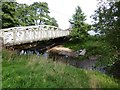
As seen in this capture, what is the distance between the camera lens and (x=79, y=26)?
43719 millimetres

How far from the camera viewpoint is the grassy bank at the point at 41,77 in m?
10.2

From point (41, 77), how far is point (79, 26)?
33334 mm

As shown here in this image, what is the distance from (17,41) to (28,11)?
19378 mm

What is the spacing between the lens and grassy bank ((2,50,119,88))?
10219 millimetres

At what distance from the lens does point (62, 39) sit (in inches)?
1630

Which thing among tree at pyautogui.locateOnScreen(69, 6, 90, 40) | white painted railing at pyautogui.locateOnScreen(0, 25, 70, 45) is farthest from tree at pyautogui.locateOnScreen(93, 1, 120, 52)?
tree at pyautogui.locateOnScreen(69, 6, 90, 40)

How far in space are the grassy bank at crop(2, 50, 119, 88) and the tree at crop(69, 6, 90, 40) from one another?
2693cm

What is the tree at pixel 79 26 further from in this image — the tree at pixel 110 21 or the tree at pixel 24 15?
the tree at pixel 110 21

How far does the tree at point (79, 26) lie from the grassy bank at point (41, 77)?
1060 inches

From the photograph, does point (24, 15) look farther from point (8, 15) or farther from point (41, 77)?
point (41, 77)

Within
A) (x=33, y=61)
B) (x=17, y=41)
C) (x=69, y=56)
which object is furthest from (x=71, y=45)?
(x=33, y=61)

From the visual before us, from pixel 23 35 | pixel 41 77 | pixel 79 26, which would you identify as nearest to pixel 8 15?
pixel 23 35

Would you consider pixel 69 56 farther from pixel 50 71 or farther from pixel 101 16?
pixel 50 71

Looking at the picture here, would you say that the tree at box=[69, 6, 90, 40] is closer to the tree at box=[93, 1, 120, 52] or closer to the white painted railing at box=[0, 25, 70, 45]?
the white painted railing at box=[0, 25, 70, 45]
